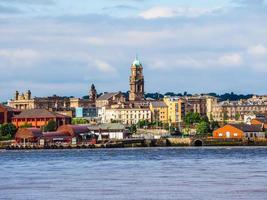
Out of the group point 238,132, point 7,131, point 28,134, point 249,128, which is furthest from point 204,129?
point 28,134

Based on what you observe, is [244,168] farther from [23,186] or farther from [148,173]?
[23,186]

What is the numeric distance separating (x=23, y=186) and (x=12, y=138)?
344 feet

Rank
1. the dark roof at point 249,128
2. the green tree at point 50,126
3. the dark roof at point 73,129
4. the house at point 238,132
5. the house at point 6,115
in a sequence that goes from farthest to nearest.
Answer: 1. the house at point 6,115
2. the green tree at point 50,126
3. the dark roof at point 73,129
4. the dark roof at point 249,128
5. the house at point 238,132

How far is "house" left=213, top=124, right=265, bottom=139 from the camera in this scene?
143 metres

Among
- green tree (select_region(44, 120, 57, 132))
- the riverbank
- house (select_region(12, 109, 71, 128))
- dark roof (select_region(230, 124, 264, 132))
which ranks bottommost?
the riverbank

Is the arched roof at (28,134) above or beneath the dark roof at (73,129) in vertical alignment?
beneath

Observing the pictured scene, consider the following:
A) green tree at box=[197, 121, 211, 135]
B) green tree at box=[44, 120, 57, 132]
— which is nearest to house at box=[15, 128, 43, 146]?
green tree at box=[44, 120, 57, 132]

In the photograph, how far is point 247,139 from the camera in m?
141

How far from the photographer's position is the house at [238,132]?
143 m

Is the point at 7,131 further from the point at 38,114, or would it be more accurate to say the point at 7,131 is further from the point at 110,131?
the point at 38,114

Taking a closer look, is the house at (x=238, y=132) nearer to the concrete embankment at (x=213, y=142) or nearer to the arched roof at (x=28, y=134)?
the concrete embankment at (x=213, y=142)

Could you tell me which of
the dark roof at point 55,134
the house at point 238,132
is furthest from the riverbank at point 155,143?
the dark roof at point 55,134

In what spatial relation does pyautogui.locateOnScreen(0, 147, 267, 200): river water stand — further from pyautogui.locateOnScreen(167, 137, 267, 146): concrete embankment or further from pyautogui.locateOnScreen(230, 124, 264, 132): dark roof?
pyautogui.locateOnScreen(230, 124, 264, 132): dark roof

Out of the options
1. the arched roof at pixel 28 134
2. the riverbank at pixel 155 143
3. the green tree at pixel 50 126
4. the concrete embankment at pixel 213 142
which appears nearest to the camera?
the concrete embankment at pixel 213 142
